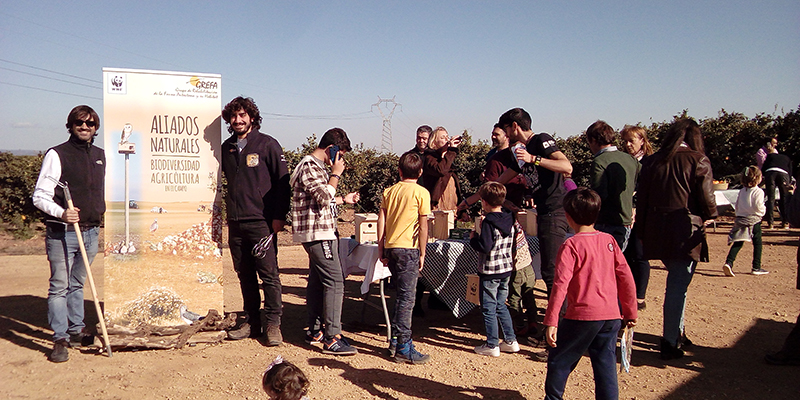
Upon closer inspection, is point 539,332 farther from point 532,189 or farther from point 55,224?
point 55,224

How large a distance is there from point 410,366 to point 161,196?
9.13ft

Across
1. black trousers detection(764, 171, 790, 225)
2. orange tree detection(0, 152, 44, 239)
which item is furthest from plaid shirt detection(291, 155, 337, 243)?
black trousers detection(764, 171, 790, 225)

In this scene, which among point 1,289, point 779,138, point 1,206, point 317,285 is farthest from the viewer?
point 779,138

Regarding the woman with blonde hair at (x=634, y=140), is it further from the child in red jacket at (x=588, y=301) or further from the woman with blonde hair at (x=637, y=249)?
Result: the child in red jacket at (x=588, y=301)

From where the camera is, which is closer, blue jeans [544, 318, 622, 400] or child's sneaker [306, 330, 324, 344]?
blue jeans [544, 318, 622, 400]

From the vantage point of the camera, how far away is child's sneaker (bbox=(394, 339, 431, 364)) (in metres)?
4.84

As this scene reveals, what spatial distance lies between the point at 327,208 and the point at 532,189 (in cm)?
194

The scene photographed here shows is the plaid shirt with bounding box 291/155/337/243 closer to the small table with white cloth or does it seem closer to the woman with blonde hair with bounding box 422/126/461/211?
the small table with white cloth

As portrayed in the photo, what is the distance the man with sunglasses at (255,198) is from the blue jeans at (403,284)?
1196mm

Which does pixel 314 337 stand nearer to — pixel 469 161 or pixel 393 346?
pixel 393 346

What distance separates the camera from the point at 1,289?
7.71m

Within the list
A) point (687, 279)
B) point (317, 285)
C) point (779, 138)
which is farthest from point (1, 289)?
point (779, 138)

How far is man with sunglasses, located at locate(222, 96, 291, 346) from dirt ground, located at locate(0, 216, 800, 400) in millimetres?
640

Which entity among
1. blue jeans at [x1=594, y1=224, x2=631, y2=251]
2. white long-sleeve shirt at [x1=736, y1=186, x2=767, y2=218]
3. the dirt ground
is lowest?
the dirt ground
